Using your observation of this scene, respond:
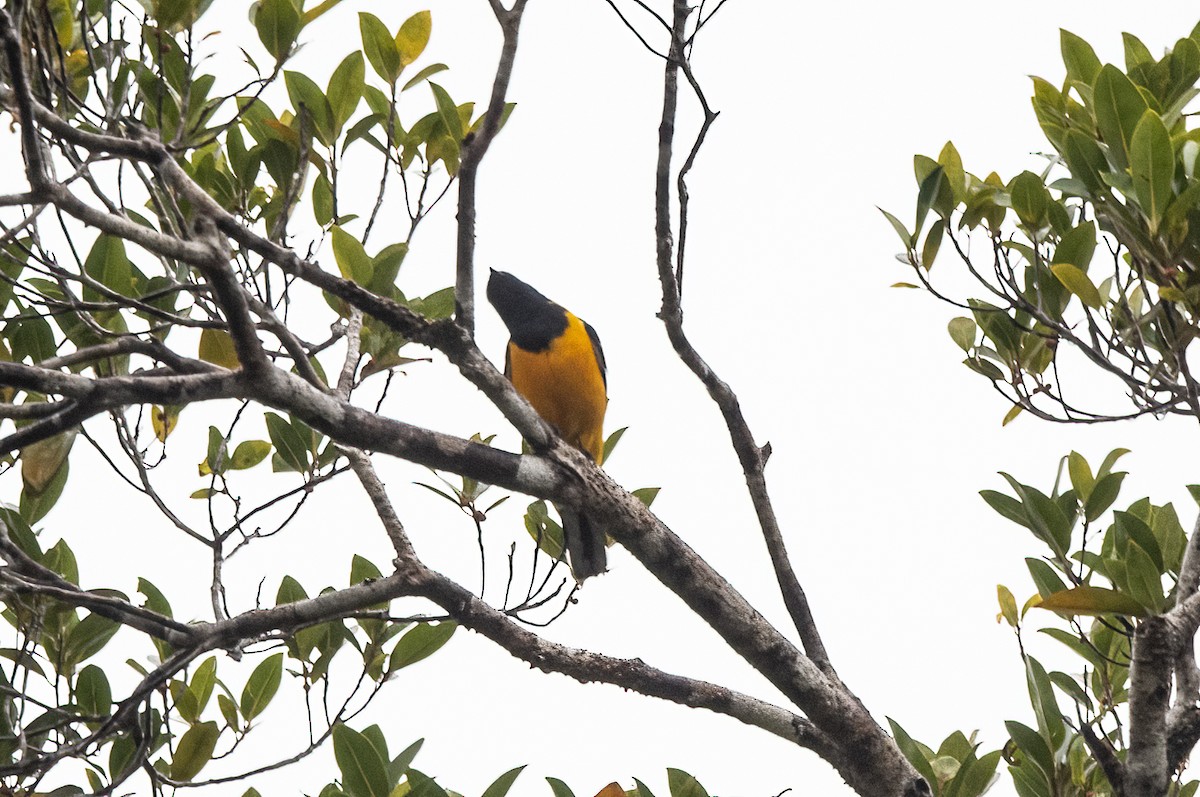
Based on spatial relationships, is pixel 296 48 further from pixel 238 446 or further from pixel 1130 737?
pixel 1130 737

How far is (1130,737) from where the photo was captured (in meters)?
2.54

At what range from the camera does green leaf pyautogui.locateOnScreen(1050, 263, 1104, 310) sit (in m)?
2.88

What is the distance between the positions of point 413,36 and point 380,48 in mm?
109

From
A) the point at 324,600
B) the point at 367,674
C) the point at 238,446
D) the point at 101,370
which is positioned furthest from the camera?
the point at 238,446

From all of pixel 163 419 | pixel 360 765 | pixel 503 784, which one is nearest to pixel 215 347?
pixel 163 419

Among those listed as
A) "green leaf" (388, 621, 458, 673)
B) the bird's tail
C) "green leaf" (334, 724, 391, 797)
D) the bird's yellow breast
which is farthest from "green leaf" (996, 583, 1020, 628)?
"green leaf" (334, 724, 391, 797)

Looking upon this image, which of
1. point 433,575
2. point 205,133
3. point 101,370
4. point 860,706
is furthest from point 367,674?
point 205,133

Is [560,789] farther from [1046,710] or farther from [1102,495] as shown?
[1102,495]

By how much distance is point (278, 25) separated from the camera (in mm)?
3328

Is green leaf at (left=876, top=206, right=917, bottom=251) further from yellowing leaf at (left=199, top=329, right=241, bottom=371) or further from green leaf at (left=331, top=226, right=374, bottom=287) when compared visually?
yellowing leaf at (left=199, top=329, right=241, bottom=371)

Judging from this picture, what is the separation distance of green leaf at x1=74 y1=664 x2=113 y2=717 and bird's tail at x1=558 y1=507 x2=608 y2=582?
1.35 m

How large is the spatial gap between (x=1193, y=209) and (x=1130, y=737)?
1229 millimetres

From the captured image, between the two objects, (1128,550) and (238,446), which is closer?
(1128,550)

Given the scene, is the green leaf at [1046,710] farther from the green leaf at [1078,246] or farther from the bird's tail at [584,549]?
the bird's tail at [584,549]
